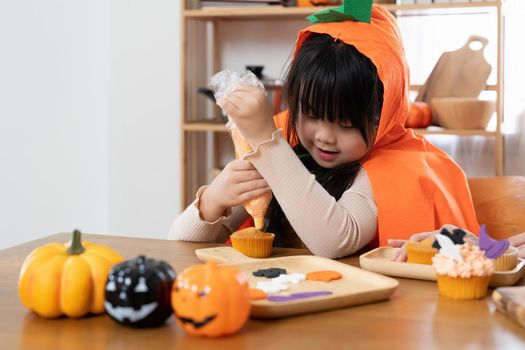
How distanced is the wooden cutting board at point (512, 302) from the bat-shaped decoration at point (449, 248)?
0.24ft

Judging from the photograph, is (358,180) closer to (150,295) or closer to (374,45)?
(374,45)

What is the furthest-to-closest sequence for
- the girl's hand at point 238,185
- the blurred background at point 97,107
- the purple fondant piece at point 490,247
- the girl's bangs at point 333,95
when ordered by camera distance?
1. the blurred background at point 97,107
2. the girl's bangs at point 333,95
3. the girl's hand at point 238,185
4. the purple fondant piece at point 490,247

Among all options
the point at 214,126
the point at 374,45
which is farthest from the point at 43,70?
the point at 374,45

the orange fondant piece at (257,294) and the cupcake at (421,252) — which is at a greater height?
the cupcake at (421,252)

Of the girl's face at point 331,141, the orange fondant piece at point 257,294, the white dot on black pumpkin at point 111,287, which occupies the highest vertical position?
the girl's face at point 331,141

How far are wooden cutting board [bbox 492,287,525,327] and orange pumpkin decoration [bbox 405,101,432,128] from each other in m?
1.89

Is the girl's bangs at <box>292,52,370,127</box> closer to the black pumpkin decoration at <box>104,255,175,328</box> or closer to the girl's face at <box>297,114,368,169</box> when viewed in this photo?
the girl's face at <box>297,114,368,169</box>

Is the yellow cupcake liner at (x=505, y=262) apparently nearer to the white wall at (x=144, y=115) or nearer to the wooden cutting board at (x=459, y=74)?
the wooden cutting board at (x=459, y=74)

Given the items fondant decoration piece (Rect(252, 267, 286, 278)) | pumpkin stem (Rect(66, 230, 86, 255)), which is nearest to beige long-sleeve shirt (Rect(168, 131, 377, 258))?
fondant decoration piece (Rect(252, 267, 286, 278))

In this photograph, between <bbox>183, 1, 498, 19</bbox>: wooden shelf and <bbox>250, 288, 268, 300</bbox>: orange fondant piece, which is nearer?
<bbox>250, 288, 268, 300</bbox>: orange fondant piece

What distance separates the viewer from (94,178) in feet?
11.6

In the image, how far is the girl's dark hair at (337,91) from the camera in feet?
4.99

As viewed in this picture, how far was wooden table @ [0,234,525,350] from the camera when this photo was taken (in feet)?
2.70

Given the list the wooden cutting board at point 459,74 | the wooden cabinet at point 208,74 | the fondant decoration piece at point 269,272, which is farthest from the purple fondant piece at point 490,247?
the wooden cutting board at point 459,74
